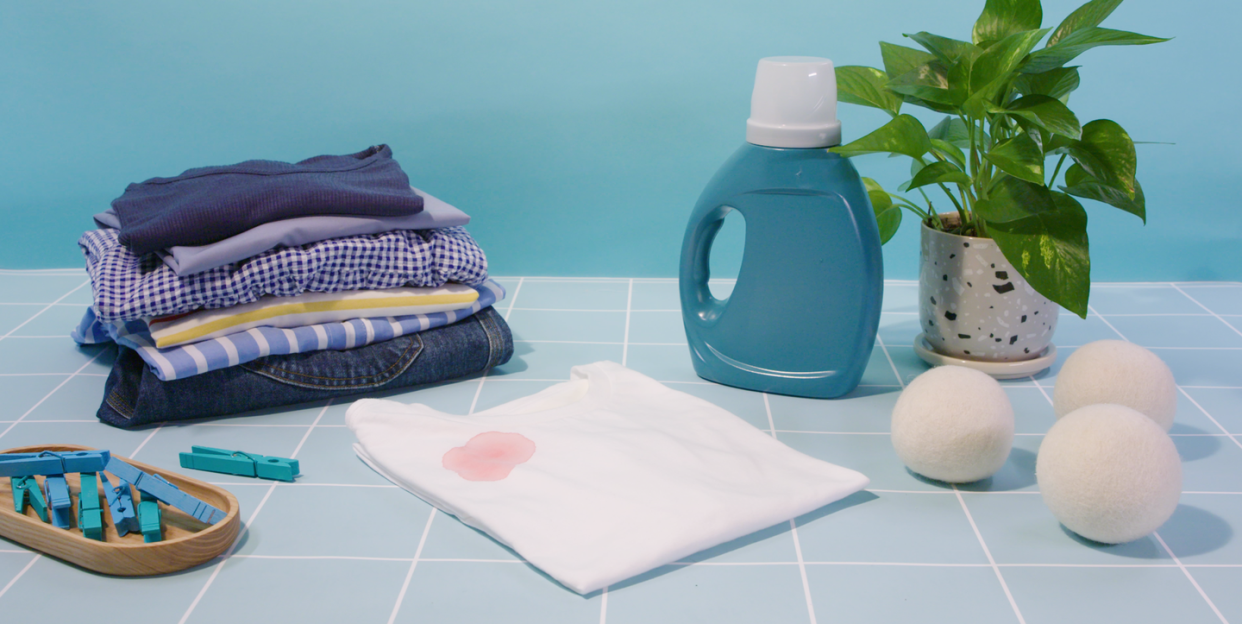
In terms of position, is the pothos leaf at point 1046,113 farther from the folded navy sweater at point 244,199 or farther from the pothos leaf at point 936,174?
the folded navy sweater at point 244,199

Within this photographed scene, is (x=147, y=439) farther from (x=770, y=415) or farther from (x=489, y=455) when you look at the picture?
(x=770, y=415)

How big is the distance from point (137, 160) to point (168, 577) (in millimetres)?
900

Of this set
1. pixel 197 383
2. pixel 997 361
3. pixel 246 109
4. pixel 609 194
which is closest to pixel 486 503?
pixel 197 383

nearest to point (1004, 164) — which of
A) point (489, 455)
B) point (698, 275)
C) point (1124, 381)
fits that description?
point (1124, 381)

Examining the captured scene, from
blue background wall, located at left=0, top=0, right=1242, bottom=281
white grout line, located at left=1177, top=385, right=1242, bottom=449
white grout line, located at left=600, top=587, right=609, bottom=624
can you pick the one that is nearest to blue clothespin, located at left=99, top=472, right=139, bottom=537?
white grout line, located at left=600, top=587, right=609, bottom=624

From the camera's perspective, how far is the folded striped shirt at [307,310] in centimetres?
85

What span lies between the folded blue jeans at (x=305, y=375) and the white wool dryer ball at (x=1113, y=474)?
0.59m

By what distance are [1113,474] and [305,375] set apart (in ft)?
2.40

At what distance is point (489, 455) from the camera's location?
30.5 inches

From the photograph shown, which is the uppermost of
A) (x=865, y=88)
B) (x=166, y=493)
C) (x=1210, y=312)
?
(x=865, y=88)

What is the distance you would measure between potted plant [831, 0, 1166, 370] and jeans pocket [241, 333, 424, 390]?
0.51 meters

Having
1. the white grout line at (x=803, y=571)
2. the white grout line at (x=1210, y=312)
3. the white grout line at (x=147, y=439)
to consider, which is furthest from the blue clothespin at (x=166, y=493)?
the white grout line at (x=1210, y=312)

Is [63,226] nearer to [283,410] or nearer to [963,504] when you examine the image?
[283,410]

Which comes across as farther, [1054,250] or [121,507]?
[1054,250]
